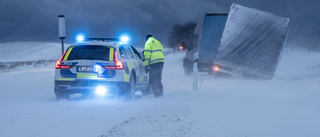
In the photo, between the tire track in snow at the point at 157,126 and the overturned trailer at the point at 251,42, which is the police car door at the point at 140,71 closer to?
the tire track in snow at the point at 157,126

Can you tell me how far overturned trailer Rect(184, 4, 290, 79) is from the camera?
53.7 feet

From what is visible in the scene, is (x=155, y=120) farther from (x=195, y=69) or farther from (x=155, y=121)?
(x=195, y=69)

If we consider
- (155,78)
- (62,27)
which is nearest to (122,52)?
(155,78)

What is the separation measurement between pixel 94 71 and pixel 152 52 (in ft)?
7.82

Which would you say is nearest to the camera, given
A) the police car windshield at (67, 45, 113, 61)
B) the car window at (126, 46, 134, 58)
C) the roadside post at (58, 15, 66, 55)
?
Answer: the police car windshield at (67, 45, 113, 61)

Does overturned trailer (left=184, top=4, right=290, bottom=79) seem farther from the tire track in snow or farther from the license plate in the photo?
the tire track in snow

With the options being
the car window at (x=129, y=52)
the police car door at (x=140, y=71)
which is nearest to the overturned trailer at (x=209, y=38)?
the police car door at (x=140, y=71)

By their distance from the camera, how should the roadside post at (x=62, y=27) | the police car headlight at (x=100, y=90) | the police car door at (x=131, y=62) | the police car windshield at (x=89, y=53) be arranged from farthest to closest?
the roadside post at (x=62, y=27), the police car door at (x=131, y=62), the police car windshield at (x=89, y=53), the police car headlight at (x=100, y=90)

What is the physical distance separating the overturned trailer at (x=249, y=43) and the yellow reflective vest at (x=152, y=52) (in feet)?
21.1

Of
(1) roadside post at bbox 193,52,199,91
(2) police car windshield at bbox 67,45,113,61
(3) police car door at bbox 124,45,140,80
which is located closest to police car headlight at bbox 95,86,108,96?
(2) police car windshield at bbox 67,45,113,61

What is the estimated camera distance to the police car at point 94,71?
352 inches

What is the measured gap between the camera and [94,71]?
8.95 m

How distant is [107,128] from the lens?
5785mm

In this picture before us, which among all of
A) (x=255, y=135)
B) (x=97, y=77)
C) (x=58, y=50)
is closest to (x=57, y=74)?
(x=97, y=77)
